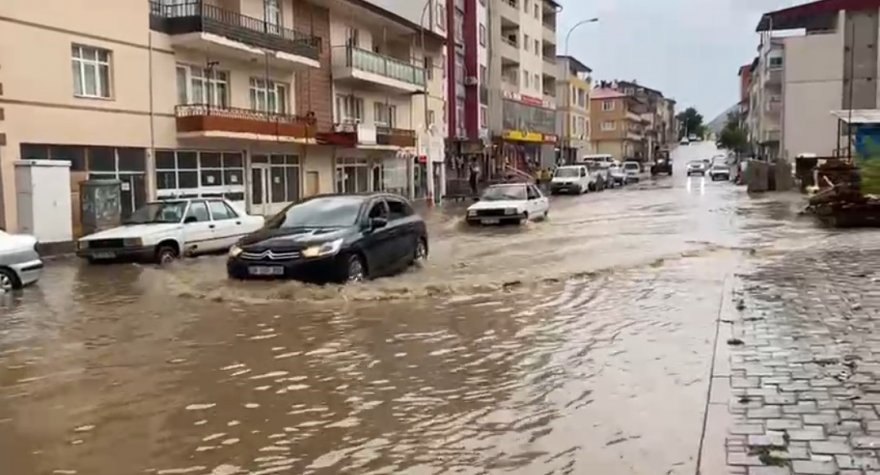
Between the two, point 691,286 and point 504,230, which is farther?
point 504,230

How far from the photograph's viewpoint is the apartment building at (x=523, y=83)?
65.2 m

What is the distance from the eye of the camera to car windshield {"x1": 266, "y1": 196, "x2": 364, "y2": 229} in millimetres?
13867

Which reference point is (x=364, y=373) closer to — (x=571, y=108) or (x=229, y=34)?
(x=229, y=34)

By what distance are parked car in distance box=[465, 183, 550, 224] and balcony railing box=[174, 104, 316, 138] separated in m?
8.15

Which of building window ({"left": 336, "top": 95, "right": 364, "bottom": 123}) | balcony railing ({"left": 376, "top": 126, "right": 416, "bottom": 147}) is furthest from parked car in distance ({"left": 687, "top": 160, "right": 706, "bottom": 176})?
building window ({"left": 336, "top": 95, "right": 364, "bottom": 123})

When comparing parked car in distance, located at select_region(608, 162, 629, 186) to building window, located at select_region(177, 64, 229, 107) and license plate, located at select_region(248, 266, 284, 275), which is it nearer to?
building window, located at select_region(177, 64, 229, 107)

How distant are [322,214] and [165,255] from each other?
5475 millimetres

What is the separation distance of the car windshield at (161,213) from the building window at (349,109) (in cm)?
2046

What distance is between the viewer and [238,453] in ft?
18.7

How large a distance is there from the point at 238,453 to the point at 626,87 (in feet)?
490

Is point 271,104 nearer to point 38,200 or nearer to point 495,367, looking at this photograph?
point 38,200

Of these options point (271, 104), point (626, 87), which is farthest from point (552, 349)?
point (626, 87)

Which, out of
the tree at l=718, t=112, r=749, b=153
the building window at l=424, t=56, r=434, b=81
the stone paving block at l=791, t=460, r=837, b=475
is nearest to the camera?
the stone paving block at l=791, t=460, r=837, b=475

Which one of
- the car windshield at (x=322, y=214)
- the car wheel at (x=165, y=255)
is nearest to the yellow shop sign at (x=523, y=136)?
the car wheel at (x=165, y=255)
